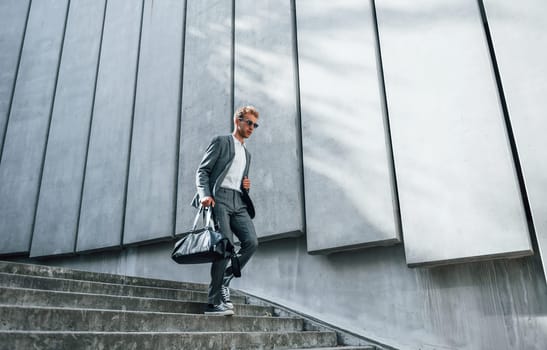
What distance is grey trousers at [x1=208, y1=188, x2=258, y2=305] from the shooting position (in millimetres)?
3521

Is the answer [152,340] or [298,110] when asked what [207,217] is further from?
[298,110]

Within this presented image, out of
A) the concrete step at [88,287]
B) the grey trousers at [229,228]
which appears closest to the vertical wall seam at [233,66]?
the concrete step at [88,287]

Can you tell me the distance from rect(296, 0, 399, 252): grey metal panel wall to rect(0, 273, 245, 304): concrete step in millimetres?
1585

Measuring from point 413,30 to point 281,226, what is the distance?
2.78 meters

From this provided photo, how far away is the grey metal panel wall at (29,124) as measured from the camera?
851 centimetres

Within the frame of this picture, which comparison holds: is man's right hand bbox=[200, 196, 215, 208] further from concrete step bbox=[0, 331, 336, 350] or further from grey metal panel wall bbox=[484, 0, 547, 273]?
grey metal panel wall bbox=[484, 0, 547, 273]

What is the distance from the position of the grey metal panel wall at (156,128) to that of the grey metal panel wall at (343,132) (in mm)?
2506

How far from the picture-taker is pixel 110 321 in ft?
9.63

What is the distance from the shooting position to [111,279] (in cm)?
452

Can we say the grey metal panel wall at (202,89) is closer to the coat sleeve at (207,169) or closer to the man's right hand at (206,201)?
the coat sleeve at (207,169)

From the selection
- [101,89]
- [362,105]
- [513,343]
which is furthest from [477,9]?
[101,89]

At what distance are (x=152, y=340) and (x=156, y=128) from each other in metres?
5.12

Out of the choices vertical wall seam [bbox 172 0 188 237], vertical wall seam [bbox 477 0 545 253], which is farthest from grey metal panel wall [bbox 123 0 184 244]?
vertical wall seam [bbox 477 0 545 253]

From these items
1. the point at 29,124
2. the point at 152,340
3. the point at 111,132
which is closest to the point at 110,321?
the point at 152,340
